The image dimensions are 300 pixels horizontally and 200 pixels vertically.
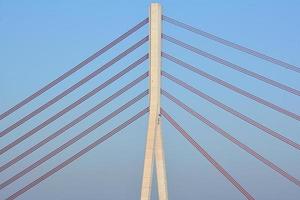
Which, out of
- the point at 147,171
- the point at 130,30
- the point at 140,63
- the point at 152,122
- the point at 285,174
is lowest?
the point at 285,174

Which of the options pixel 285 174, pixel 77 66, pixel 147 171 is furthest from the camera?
pixel 77 66

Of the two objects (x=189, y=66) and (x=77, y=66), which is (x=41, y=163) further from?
(x=189, y=66)

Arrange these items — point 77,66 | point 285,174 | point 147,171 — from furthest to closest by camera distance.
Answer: point 77,66, point 147,171, point 285,174

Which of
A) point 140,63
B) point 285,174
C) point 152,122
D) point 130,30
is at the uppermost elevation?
point 130,30

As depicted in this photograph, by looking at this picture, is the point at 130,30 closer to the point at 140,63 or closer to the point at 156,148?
the point at 140,63

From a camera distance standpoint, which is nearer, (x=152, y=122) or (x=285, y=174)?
(x=285, y=174)

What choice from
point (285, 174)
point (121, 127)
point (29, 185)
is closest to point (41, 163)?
point (29, 185)

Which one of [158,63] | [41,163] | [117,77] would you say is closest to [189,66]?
[158,63]

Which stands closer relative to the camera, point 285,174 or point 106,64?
point 285,174

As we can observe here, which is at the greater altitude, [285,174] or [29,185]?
[29,185]
